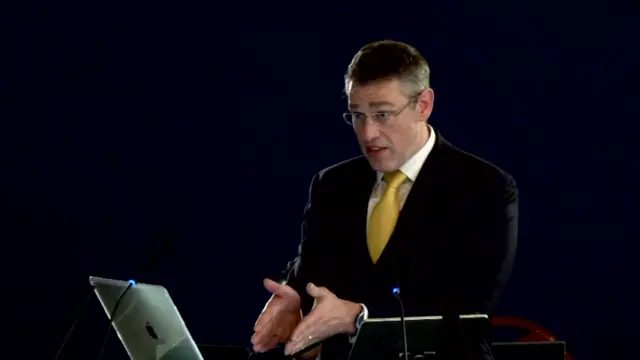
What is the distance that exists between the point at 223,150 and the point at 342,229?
1481mm

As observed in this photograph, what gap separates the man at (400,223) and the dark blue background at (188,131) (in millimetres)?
1239

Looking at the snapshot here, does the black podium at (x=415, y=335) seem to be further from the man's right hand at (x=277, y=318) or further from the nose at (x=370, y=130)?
the nose at (x=370, y=130)

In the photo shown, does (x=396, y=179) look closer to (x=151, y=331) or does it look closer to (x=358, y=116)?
(x=358, y=116)

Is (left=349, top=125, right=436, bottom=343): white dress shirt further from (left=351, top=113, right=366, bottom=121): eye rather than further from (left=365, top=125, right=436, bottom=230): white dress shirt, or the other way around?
(left=351, top=113, right=366, bottom=121): eye

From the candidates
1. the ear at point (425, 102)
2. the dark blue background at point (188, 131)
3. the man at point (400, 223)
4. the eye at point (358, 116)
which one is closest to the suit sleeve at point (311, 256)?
the man at point (400, 223)

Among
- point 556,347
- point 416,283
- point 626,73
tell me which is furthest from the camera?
point 626,73

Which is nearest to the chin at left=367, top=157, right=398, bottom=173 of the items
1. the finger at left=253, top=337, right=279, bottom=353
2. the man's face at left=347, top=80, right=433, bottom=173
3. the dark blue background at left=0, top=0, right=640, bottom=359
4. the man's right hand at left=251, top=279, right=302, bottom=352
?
the man's face at left=347, top=80, right=433, bottom=173

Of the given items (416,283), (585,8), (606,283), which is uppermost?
(585,8)

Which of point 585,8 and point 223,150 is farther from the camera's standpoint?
point 223,150

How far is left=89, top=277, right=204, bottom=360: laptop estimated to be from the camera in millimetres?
2223

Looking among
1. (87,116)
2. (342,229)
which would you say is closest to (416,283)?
(342,229)

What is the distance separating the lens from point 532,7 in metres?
3.63

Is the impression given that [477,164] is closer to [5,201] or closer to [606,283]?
[606,283]

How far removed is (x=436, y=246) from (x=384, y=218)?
0.16m
